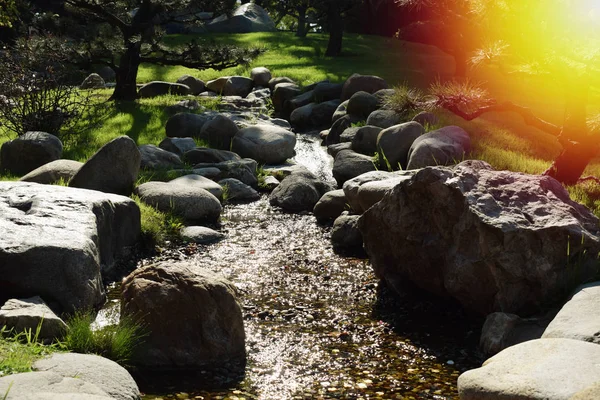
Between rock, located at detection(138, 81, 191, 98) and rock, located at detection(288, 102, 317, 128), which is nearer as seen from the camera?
rock, located at detection(288, 102, 317, 128)

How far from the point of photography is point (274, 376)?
5867mm

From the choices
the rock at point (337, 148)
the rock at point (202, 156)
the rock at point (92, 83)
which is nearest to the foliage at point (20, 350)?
the rock at point (202, 156)

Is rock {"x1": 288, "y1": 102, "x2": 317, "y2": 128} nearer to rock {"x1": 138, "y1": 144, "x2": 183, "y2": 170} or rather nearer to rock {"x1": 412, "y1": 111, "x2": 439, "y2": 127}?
rock {"x1": 412, "y1": 111, "x2": 439, "y2": 127}

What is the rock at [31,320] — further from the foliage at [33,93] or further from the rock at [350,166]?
the foliage at [33,93]

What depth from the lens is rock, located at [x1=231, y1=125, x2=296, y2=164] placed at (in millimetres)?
14523

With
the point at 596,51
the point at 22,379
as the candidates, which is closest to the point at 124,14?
the point at 596,51

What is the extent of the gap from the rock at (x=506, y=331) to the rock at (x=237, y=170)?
7.05 meters

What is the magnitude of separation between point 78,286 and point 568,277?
4.78 m

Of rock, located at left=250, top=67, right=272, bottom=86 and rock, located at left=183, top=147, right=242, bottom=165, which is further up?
rock, located at left=250, top=67, right=272, bottom=86

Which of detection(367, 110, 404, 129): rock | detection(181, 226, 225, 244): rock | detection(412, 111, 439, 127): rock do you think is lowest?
detection(181, 226, 225, 244): rock

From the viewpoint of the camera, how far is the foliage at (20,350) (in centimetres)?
464

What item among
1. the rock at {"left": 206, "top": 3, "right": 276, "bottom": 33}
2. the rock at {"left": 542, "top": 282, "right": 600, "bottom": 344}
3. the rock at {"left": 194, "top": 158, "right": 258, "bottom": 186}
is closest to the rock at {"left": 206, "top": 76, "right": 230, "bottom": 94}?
the rock at {"left": 194, "top": 158, "right": 258, "bottom": 186}

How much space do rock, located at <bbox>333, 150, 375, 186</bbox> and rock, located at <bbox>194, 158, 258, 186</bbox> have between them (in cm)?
157

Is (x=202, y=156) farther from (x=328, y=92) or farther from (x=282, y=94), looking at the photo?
(x=282, y=94)
